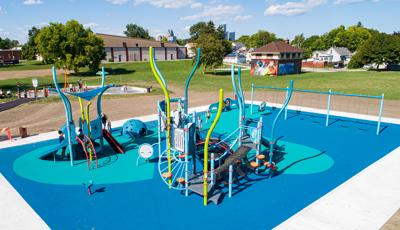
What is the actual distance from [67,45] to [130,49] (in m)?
38.0

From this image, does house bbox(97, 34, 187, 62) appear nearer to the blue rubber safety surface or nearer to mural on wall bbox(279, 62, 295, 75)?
mural on wall bbox(279, 62, 295, 75)

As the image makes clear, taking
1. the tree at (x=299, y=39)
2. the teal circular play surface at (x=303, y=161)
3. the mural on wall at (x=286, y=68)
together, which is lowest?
the teal circular play surface at (x=303, y=161)

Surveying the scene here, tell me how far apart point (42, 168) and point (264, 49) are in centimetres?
4956

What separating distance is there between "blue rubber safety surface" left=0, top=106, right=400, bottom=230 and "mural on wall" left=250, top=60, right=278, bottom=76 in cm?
4144

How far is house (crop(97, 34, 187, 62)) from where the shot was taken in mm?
84062

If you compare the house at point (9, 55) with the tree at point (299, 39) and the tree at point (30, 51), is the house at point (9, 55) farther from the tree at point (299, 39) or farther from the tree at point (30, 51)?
the tree at point (299, 39)

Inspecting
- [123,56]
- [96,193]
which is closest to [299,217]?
[96,193]

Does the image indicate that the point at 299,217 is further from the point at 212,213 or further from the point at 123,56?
the point at 123,56

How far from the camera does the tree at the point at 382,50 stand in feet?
208

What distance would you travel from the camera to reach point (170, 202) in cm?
963

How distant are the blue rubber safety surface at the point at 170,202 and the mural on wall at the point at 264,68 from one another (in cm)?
4144

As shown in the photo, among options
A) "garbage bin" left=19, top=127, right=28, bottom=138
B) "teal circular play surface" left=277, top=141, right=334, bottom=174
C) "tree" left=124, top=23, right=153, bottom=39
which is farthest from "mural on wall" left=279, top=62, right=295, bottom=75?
"tree" left=124, top=23, right=153, bottom=39

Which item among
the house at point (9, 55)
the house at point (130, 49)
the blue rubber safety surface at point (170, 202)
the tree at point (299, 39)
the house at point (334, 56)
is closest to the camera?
the blue rubber safety surface at point (170, 202)

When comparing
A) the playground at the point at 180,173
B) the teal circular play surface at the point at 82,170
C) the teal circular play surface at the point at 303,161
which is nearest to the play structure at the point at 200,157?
the playground at the point at 180,173
